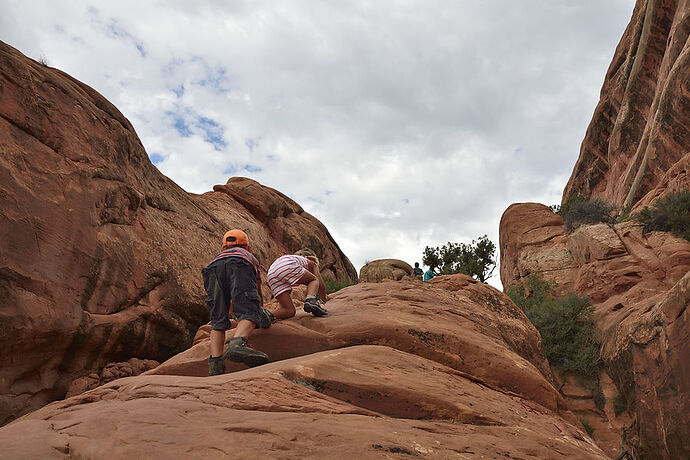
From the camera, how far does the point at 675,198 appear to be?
16016 millimetres

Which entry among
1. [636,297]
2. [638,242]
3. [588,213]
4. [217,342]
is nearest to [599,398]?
[636,297]

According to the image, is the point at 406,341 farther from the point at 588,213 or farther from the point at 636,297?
the point at 588,213

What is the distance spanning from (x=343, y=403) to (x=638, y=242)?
1673 cm

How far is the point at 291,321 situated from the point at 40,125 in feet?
19.3

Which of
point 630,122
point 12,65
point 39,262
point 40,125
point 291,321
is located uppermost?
point 630,122

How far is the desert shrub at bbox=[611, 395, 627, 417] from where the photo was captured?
10.8 metres

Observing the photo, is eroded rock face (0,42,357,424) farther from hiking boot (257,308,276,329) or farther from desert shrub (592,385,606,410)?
desert shrub (592,385,606,410)

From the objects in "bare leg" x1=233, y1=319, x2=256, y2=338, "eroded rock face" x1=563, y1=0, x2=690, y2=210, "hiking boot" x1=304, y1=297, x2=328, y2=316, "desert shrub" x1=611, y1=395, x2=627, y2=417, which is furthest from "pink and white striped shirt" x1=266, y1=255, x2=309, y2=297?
"eroded rock face" x1=563, y1=0, x2=690, y2=210

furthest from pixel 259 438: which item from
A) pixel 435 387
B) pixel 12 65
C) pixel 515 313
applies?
pixel 12 65

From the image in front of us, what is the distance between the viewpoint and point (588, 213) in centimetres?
2381

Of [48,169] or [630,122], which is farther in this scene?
[630,122]

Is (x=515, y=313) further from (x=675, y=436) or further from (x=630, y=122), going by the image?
(x=630, y=122)

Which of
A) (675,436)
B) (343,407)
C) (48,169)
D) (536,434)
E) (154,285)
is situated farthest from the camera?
(154,285)

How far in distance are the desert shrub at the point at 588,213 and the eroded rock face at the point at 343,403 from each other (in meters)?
18.5
